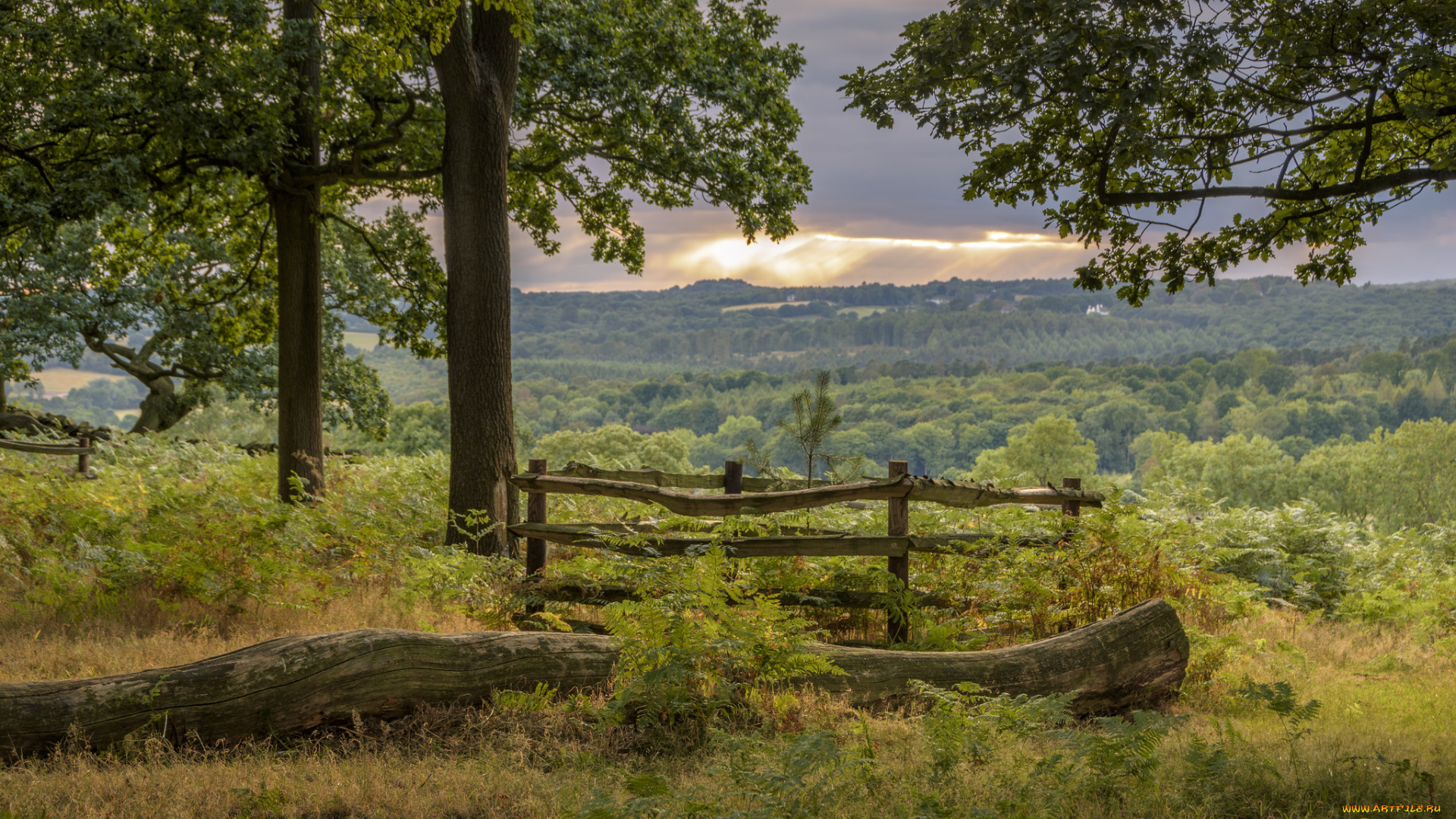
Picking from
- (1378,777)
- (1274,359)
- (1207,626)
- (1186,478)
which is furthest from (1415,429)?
(1274,359)

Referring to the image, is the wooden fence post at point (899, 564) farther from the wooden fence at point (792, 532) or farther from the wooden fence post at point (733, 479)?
the wooden fence post at point (733, 479)

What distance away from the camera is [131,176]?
9570mm

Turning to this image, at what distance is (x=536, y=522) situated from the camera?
776 centimetres

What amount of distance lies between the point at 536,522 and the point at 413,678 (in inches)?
123


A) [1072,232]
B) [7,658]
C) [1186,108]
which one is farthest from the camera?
[1072,232]

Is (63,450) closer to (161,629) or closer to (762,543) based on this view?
(161,629)

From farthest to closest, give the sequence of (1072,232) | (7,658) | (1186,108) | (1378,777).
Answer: (1072,232)
(1186,108)
(7,658)
(1378,777)

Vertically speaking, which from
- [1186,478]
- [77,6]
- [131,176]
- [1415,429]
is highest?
[77,6]

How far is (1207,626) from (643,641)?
20.9 feet

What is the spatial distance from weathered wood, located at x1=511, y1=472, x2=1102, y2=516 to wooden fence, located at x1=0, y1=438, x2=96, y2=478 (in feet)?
37.4

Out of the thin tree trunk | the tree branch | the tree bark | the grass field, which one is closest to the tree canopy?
the tree branch

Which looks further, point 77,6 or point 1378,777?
point 77,6

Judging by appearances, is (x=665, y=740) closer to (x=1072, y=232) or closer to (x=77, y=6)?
(x=1072, y=232)

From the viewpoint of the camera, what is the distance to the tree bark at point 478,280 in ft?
30.3
